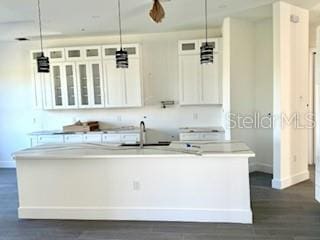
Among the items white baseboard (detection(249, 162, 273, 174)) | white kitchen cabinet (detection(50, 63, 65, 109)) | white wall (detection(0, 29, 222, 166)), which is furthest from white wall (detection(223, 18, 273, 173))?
white kitchen cabinet (detection(50, 63, 65, 109))

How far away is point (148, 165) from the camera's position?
3.74 meters

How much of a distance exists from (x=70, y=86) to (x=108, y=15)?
77.4 inches

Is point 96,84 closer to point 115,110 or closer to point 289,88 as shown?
point 115,110

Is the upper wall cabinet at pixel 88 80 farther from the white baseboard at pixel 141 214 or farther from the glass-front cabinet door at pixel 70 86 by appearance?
the white baseboard at pixel 141 214

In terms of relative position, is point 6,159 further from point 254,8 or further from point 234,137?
point 254,8

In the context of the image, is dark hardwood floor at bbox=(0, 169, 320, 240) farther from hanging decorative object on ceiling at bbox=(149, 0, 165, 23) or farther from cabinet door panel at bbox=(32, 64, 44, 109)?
cabinet door panel at bbox=(32, 64, 44, 109)

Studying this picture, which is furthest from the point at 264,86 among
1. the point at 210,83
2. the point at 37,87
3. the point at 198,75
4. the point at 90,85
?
the point at 37,87

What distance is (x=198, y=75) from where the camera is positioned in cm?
601

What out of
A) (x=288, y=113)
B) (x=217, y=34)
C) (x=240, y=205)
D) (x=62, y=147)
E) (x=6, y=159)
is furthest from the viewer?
(x=6, y=159)

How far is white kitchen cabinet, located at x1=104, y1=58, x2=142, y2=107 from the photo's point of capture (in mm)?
6164

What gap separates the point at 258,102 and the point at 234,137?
0.82 metres

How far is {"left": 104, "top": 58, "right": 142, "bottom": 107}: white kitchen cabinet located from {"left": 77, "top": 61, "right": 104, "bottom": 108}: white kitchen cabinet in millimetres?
149

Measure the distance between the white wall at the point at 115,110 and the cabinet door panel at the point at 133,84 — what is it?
0.39 meters

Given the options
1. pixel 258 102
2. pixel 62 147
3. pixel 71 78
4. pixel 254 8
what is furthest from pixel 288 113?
pixel 71 78
